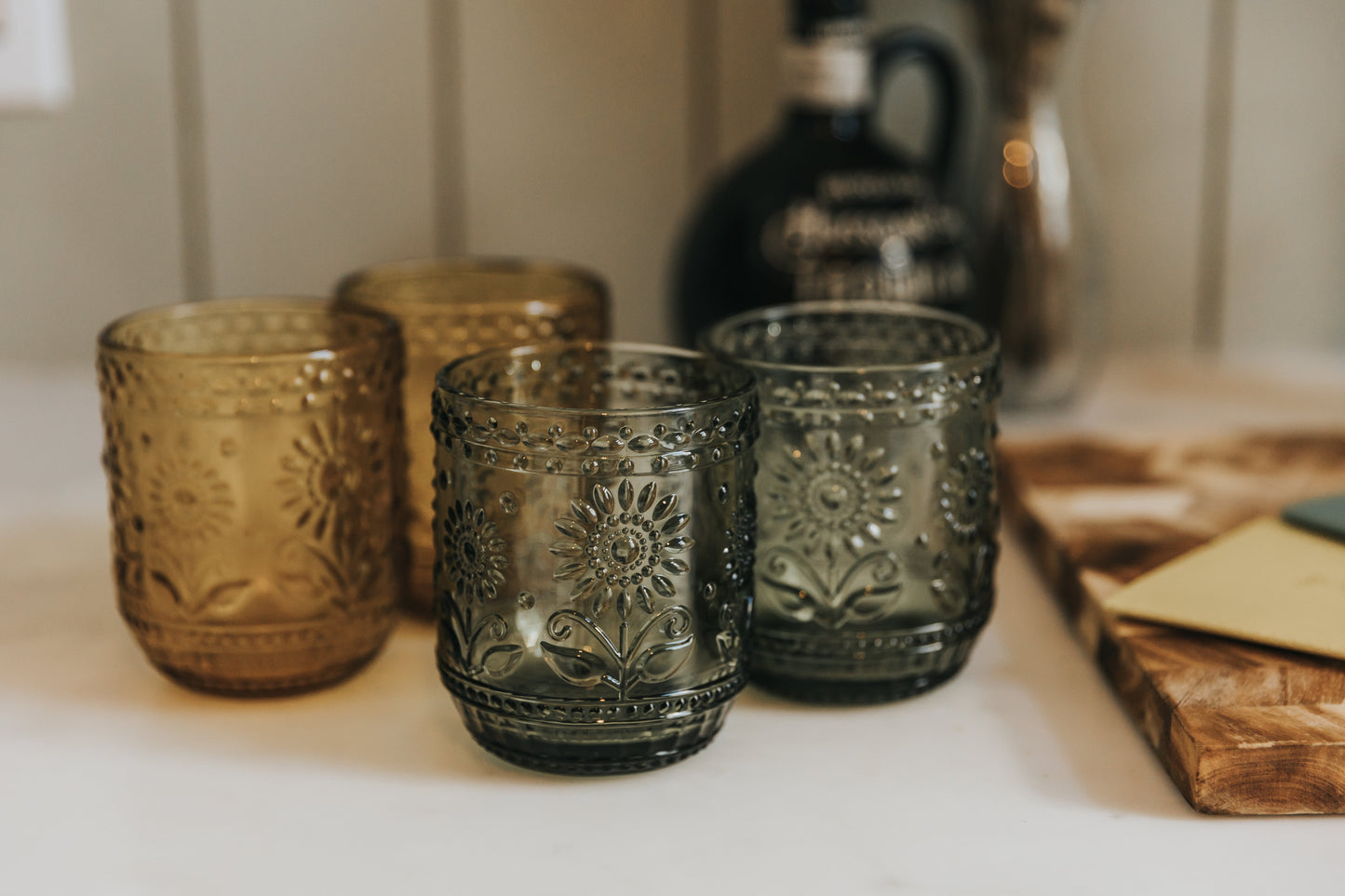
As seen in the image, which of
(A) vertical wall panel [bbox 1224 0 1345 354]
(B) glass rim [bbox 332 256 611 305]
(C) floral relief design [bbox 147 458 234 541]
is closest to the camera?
(C) floral relief design [bbox 147 458 234 541]

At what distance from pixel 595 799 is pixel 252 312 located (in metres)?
0.29

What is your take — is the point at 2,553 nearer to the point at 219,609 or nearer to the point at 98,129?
the point at 219,609

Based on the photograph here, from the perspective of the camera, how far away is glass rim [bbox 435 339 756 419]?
1.65 ft

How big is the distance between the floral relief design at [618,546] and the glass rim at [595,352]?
27 millimetres

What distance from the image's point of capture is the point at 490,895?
47cm

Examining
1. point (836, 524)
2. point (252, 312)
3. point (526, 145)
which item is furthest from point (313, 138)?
point (836, 524)

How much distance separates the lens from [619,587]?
0.50m

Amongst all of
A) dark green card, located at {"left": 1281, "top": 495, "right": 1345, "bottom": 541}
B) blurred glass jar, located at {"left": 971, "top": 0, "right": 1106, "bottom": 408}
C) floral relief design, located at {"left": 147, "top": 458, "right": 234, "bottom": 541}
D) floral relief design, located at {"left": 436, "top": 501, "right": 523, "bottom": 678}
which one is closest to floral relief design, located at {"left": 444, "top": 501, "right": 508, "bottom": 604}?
floral relief design, located at {"left": 436, "top": 501, "right": 523, "bottom": 678}

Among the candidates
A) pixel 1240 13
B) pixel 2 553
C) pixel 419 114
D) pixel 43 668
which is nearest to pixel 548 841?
pixel 43 668

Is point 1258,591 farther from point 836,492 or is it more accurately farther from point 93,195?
point 93,195

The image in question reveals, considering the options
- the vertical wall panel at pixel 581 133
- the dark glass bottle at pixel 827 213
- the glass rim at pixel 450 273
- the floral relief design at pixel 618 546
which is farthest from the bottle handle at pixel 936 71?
the floral relief design at pixel 618 546

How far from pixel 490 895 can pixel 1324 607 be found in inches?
14.2

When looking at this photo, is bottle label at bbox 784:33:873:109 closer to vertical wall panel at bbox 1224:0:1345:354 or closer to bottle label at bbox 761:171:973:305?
bottle label at bbox 761:171:973:305

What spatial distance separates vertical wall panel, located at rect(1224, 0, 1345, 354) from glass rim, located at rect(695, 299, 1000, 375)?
53 centimetres
